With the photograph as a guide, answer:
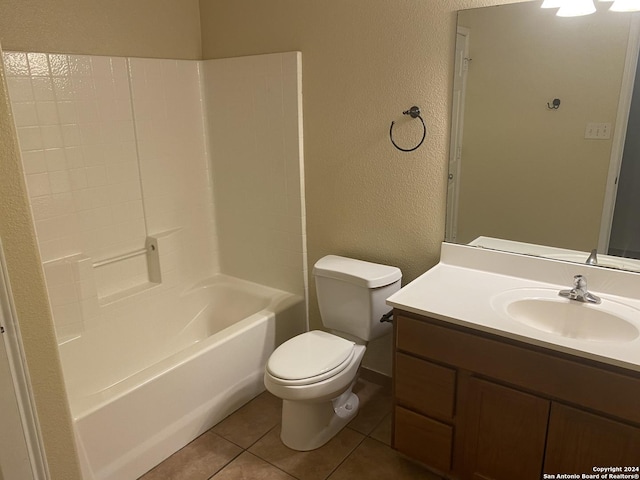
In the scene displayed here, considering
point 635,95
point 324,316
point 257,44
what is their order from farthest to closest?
1. point 257,44
2. point 324,316
3. point 635,95

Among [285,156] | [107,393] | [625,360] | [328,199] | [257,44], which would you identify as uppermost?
[257,44]

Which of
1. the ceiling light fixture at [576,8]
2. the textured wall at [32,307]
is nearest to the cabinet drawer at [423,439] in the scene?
the textured wall at [32,307]

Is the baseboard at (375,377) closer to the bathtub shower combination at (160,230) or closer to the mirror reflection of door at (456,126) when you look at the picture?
the bathtub shower combination at (160,230)

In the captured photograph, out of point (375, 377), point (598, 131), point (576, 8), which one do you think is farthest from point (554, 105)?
point (375, 377)

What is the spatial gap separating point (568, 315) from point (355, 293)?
2.89ft

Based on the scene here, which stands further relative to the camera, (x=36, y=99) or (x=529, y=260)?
(x=36, y=99)

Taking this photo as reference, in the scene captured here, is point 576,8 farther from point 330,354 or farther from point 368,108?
point 330,354

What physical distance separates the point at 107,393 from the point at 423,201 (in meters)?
1.56

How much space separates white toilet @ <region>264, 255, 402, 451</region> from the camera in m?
2.01

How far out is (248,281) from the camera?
2.98 m

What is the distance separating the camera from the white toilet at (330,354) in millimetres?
2008

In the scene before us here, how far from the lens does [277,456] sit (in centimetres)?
213

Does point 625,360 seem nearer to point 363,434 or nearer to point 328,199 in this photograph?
point 363,434

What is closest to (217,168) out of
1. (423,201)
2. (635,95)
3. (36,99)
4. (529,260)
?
(36,99)
